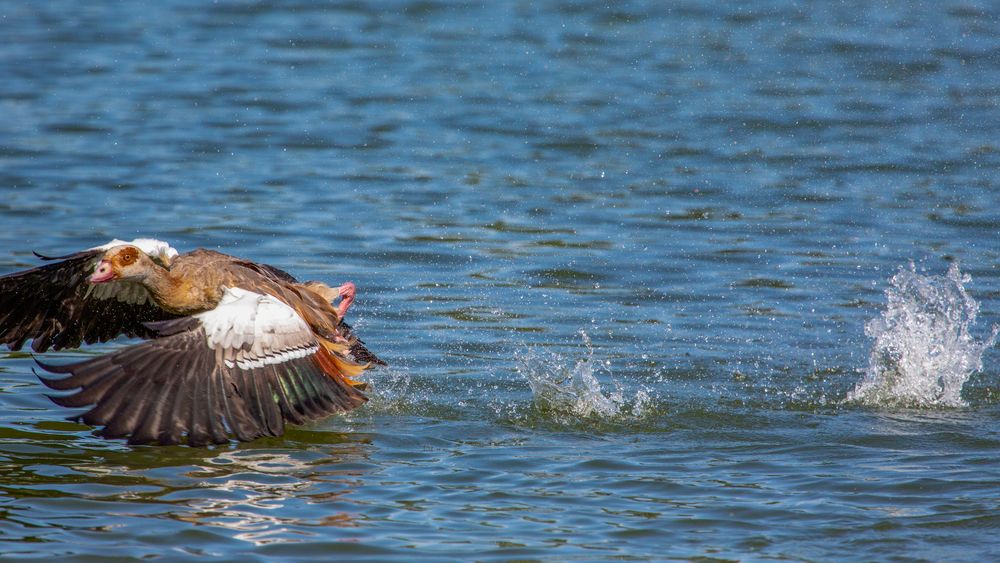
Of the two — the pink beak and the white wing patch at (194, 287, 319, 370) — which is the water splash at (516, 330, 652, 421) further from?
the pink beak

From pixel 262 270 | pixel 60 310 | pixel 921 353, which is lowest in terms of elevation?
pixel 921 353

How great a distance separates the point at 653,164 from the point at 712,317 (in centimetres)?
436

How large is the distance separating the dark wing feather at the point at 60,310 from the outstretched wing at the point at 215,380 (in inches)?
39.1

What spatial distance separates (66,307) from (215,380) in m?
1.60

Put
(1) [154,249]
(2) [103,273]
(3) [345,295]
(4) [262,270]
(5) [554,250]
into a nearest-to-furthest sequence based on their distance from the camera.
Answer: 1. (2) [103,273]
2. (1) [154,249]
3. (4) [262,270]
4. (3) [345,295]
5. (5) [554,250]

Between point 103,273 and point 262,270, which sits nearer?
point 103,273

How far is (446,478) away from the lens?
22.4ft

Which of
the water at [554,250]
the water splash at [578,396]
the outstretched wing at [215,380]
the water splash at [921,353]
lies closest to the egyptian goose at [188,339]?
the outstretched wing at [215,380]

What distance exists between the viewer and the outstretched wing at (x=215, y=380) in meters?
6.40

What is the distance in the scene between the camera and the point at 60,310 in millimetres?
7789

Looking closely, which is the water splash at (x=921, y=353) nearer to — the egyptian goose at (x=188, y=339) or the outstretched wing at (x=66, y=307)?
the egyptian goose at (x=188, y=339)

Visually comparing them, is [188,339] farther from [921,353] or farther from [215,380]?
[921,353]

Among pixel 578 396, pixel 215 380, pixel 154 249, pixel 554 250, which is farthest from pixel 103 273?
pixel 554 250

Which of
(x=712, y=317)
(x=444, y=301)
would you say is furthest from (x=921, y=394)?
(x=444, y=301)
